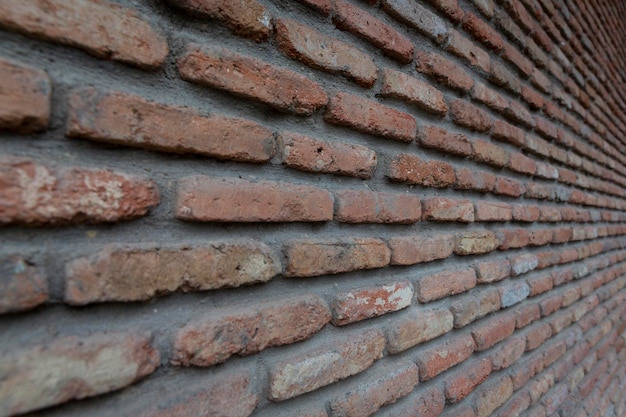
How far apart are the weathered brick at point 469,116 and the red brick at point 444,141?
6 cm

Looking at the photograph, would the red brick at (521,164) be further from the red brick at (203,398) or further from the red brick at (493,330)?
the red brick at (203,398)

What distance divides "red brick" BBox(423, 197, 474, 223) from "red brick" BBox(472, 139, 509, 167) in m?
0.20

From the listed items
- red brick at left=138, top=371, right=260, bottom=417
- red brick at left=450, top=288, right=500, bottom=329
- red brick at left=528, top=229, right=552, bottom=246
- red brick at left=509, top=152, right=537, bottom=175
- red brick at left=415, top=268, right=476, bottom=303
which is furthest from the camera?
red brick at left=528, top=229, right=552, bottom=246

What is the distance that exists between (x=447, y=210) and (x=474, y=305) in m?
0.38

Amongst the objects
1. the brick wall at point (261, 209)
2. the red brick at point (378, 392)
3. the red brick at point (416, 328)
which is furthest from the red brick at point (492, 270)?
the red brick at point (378, 392)

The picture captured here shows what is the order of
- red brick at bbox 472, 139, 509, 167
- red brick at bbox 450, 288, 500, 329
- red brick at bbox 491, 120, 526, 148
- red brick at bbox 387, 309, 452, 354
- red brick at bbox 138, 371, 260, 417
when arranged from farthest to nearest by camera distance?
red brick at bbox 491, 120, 526, 148 → red brick at bbox 472, 139, 509, 167 → red brick at bbox 450, 288, 500, 329 → red brick at bbox 387, 309, 452, 354 → red brick at bbox 138, 371, 260, 417

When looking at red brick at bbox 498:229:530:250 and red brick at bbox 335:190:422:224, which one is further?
red brick at bbox 498:229:530:250

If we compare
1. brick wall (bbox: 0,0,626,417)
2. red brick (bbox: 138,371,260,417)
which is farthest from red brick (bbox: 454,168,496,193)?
red brick (bbox: 138,371,260,417)

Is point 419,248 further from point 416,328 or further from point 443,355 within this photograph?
point 443,355

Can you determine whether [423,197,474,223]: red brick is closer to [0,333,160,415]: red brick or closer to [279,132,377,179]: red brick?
[279,132,377,179]: red brick

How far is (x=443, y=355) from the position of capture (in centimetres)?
116

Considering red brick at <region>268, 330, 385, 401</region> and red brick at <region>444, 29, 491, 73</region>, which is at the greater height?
red brick at <region>444, 29, 491, 73</region>

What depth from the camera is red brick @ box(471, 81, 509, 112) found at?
4.50ft

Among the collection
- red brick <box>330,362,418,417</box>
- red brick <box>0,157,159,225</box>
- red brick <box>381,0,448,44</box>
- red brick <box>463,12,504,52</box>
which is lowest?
red brick <box>330,362,418,417</box>
